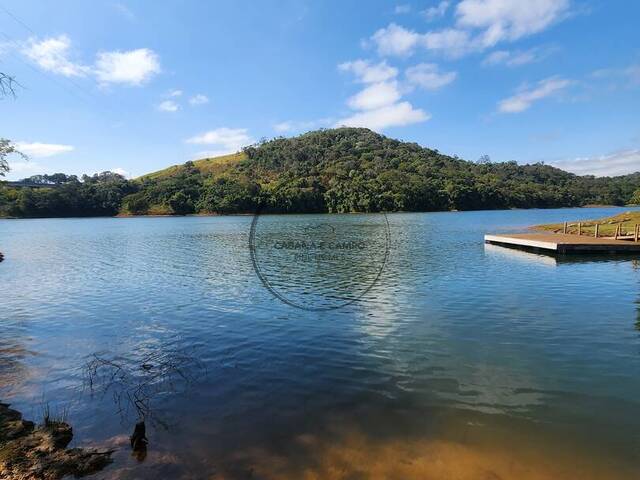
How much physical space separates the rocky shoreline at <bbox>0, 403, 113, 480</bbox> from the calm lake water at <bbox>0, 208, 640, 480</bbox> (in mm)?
381

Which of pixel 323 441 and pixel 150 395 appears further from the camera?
pixel 150 395

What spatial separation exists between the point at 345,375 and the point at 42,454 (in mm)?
7431

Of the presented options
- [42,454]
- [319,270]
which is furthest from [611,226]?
[42,454]

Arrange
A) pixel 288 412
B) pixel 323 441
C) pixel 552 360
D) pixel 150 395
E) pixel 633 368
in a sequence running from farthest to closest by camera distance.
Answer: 1. pixel 552 360
2. pixel 633 368
3. pixel 150 395
4. pixel 288 412
5. pixel 323 441

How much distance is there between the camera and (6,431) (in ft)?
30.1

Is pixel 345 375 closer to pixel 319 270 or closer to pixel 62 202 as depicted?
pixel 319 270

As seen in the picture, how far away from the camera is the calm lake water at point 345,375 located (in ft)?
27.9

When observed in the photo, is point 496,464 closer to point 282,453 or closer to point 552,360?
point 282,453

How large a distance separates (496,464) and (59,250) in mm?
56771

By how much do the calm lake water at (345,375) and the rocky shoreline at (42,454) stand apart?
381 mm

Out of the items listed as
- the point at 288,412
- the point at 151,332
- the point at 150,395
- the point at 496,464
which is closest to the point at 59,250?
the point at 151,332

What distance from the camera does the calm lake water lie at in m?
8.49

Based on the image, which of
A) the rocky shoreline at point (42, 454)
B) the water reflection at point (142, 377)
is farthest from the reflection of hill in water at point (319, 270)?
the rocky shoreline at point (42, 454)

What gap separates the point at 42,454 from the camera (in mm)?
8297
